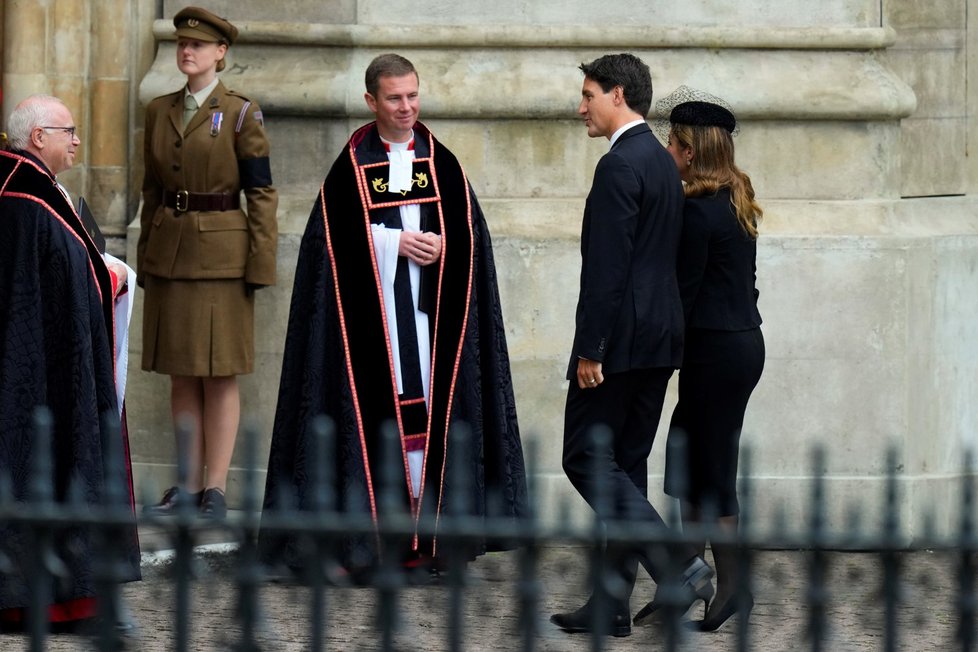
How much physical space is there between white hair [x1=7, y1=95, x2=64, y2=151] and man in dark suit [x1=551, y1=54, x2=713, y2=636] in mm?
1716

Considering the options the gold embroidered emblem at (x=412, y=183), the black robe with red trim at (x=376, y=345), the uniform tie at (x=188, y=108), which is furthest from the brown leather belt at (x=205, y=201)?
the gold embroidered emblem at (x=412, y=183)

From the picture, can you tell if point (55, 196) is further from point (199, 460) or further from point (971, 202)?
point (971, 202)

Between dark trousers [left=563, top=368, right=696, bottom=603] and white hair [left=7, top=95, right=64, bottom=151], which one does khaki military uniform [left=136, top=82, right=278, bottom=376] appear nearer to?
white hair [left=7, top=95, right=64, bottom=151]

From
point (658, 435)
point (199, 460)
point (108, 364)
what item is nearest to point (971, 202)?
point (658, 435)

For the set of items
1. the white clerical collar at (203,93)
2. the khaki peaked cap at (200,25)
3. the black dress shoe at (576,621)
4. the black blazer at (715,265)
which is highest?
the khaki peaked cap at (200,25)

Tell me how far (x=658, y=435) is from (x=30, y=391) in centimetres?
285

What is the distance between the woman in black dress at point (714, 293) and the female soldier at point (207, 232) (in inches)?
83.6

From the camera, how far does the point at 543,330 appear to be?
791cm

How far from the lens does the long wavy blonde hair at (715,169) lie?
607cm

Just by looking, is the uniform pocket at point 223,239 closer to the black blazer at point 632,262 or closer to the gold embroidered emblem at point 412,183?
Result: the gold embroidered emblem at point 412,183

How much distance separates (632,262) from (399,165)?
1333 millimetres

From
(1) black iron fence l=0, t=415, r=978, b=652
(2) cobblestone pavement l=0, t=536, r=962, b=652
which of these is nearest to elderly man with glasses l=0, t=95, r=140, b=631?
(2) cobblestone pavement l=0, t=536, r=962, b=652

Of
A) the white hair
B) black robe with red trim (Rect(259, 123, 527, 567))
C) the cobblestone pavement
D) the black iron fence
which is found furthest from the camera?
black robe with red trim (Rect(259, 123, 527, 567))

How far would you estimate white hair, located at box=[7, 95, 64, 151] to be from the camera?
20.2 feet
